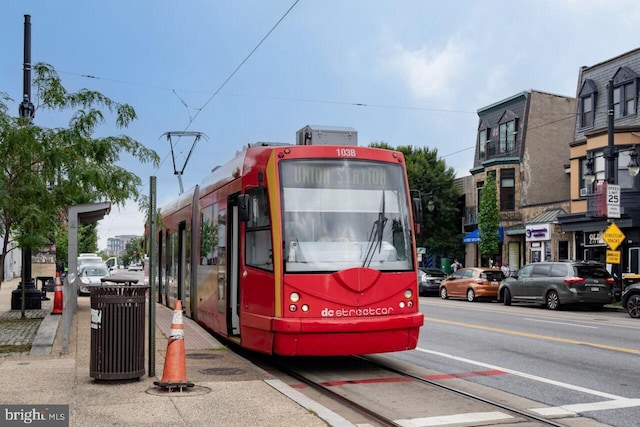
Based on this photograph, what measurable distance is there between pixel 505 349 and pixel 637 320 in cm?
897

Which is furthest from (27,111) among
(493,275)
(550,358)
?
(493,275)

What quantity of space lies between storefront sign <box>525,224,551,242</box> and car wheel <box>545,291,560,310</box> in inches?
482

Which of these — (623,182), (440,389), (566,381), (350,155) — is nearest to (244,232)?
(350,155)

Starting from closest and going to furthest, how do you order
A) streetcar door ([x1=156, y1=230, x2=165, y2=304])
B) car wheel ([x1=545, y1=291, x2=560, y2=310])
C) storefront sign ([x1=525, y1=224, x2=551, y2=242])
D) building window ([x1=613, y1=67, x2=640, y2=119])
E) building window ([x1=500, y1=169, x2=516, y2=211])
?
streetcar door ([x1=156, y1=230, x2=165, y2=304]) → car wheel ([x1=545, y1=291, x2=560, y2=310]) → building window ([x1=613, y1=67, x2=640, y2=119]) → storefront sign ([x1=525, y1=224, x2=551, y2=242]) → building window ([x1=500, y1=169, x2=516, y2=211])

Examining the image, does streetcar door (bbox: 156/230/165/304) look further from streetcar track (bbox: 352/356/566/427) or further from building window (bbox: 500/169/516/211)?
building window (bbox: 500/169/516/211)

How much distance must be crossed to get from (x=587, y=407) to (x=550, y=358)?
3.78m

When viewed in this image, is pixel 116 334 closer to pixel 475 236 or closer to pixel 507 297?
pixel 507 297

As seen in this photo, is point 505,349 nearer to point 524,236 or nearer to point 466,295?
point 466,295

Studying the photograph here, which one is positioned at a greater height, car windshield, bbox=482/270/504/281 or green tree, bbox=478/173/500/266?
green tree, bbox=478/173/500/266

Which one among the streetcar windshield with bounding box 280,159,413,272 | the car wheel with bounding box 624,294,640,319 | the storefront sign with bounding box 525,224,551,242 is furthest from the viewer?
the storefront sign with bounding box 525,224,551,242

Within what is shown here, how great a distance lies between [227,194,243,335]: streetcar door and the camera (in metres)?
11.4

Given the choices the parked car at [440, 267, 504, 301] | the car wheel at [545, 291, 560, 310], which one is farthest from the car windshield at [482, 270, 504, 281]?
the car wheel at [545, 291, 560, 310]

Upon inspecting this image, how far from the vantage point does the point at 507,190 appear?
4116 centimetres

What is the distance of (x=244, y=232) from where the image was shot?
34.4 feet
